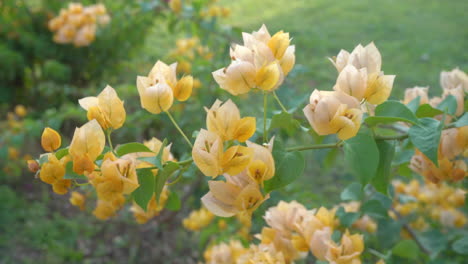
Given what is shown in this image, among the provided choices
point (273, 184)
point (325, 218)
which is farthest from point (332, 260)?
point (273, 184)

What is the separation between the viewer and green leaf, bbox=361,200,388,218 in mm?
838

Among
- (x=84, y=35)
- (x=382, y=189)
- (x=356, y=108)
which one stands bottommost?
(x=84, y=35)

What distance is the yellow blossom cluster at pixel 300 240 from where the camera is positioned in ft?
2.04

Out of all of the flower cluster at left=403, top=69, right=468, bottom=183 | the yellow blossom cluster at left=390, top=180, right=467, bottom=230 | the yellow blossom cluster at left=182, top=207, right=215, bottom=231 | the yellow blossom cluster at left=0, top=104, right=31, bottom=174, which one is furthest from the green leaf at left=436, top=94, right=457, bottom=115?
the yellow blossom cluster at left=0, top=104, right=31, bottom=174

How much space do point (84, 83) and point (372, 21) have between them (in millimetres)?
3050

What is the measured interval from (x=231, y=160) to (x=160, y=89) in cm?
14

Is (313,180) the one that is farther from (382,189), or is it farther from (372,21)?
(372,21)

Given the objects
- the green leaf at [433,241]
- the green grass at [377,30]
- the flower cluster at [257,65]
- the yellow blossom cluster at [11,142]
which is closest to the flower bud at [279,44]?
the flower cluster at [257,65]

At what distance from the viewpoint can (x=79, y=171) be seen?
18.3 inches

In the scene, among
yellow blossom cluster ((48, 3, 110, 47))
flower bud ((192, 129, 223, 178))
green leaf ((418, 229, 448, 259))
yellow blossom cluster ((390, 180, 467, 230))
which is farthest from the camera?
yellow blossom cluster ((48, 3, 110, 47))

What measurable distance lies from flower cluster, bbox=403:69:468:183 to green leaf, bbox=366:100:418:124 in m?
0.11

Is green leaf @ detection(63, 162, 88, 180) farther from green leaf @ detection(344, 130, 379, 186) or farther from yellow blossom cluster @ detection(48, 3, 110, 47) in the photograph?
yellow blossom cluster @ detection(48, 3, 110, 47)

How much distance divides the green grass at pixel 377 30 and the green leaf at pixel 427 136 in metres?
2.43

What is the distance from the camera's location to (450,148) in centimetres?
61
